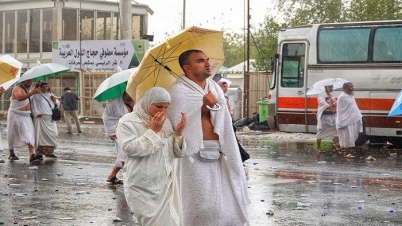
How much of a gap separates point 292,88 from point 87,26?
77.4ft

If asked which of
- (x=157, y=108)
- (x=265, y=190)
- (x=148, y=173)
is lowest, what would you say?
(x=265, y=190)

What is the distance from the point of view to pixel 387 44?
22.8m

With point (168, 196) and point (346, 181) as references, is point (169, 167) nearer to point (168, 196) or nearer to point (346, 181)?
point (168, 196)

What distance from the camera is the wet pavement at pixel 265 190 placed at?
9.83 m

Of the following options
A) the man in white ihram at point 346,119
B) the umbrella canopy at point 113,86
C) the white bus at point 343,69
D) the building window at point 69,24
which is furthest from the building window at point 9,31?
the umbrella canopy at point 113,86

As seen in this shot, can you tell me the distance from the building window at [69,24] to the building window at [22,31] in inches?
82.9

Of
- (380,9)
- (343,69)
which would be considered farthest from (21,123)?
(380,9)

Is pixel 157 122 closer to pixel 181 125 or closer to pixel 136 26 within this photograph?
pixel 181 125

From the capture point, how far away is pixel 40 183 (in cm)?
1301

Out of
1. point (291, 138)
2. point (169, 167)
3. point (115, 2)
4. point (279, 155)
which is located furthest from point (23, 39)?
point (169, 167)

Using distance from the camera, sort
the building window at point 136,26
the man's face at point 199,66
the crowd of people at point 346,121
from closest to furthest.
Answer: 1. the man's face at point 199,66
2. the crowd of people at point 346,121
3. the building window at point 136,26

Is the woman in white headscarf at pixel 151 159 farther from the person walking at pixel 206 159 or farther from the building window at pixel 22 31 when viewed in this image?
the building window at pixel 22 31

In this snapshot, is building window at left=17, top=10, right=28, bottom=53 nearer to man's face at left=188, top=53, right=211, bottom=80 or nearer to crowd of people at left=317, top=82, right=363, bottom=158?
crowd of people at left=317, top=82, right=363, bottom=158

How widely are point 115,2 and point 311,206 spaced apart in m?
36.9
